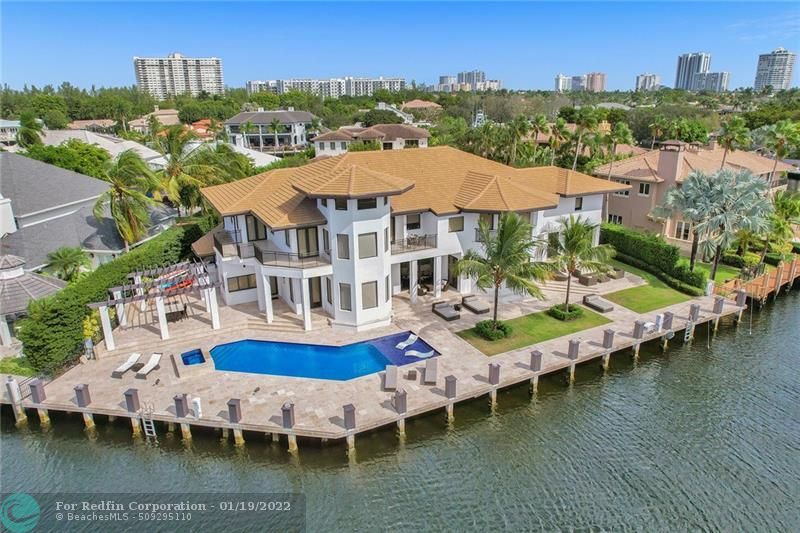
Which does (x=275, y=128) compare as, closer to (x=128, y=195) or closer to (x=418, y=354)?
(x=128, y=195)

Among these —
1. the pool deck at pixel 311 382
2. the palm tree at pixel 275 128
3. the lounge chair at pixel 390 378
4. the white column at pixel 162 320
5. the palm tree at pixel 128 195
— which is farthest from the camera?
the palm tree at pixel 275 128

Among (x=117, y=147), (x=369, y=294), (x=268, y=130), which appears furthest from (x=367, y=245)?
(x=268, y=130)

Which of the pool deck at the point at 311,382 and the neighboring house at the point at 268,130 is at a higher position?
the neighboring house at the point at 268,130

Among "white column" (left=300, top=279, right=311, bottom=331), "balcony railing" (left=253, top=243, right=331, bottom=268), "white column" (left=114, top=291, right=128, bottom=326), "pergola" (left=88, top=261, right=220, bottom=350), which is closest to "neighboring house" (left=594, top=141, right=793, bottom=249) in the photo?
"balcony railing" (left=253, top=243, right=331, bottom=268)

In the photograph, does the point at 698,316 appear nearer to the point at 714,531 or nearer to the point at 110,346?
the point at 714,531

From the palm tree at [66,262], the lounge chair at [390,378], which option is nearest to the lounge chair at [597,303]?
the lounge chair at [390,378]

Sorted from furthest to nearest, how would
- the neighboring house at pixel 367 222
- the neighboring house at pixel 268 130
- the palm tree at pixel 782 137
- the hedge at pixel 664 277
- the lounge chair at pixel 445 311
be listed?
the neighboring house at pixel 268 130
the palm tree at pixel 782 137
the hedge at pixel 664 277
the lounge chair at pixel 445 311
the neighboring house at pixel 367 222

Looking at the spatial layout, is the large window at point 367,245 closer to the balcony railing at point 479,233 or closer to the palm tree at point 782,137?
the balcony railing at point 479,233
